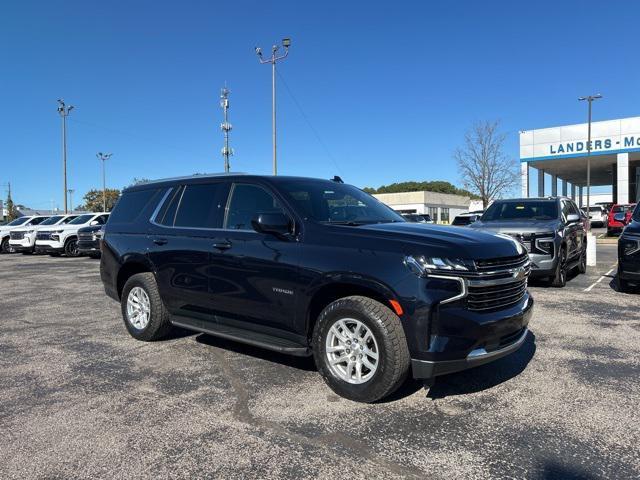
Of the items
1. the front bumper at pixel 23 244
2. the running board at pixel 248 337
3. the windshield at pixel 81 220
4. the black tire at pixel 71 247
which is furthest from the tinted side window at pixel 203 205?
the front bumper at pixel 23 244

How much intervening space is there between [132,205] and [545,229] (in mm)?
6951

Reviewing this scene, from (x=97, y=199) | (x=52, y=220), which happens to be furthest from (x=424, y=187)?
(x=52, y=220)

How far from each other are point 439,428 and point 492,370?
56.5 inches

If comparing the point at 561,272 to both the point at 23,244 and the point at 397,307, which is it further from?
the point at 23,244

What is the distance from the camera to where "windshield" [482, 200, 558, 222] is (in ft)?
33.3

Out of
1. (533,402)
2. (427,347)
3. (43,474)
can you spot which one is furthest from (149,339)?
(533,402)

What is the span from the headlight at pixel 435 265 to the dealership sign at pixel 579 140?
3660cm

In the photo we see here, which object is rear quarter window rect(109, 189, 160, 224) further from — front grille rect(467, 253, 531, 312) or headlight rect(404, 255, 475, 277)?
front grille rect(467, 253, 531, 312)

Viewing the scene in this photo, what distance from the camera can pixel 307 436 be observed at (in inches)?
135

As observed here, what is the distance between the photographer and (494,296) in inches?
153

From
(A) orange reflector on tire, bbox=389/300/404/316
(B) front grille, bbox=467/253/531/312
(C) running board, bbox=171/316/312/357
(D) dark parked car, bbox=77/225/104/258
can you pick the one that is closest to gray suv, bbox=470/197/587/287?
(B) front grille, bbox=467/253/531/312

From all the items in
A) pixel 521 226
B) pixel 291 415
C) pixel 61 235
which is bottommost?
pixel 291 415

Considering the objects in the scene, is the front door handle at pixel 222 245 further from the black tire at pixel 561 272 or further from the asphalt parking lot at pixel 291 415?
the black tire at pixel 561 272

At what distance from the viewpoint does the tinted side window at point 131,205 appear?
240 inches
